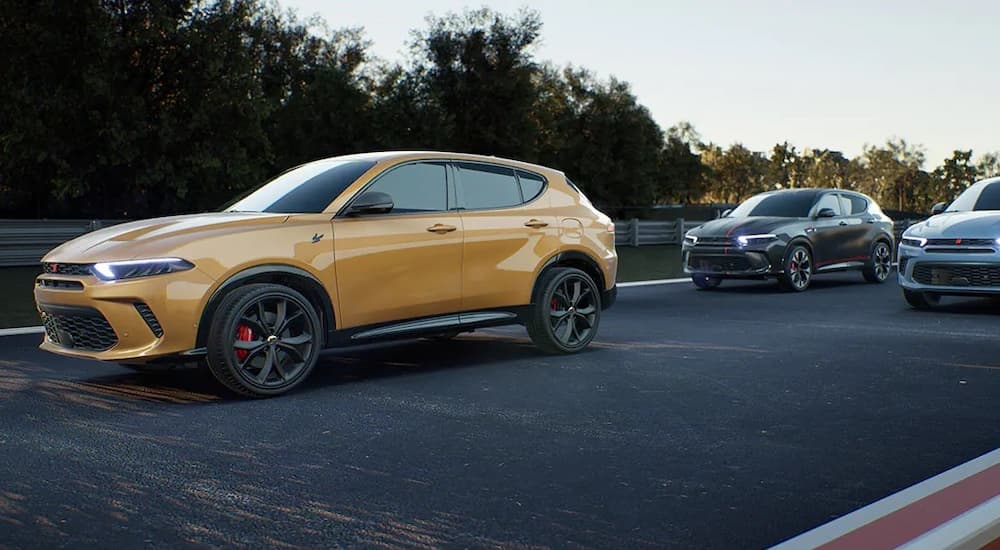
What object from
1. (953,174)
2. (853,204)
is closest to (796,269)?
(853,204)

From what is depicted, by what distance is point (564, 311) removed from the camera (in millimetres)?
8977

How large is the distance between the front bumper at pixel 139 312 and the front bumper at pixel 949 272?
8.91 m

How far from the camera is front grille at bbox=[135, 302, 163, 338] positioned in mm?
6418

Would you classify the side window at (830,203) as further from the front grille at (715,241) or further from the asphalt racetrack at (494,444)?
the asphalt racetrack at (494,444)

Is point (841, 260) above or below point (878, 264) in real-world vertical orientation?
above

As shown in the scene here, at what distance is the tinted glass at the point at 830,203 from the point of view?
53.4 ft

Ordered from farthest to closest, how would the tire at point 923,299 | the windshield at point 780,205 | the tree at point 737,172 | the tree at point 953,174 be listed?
1. the tree at point 737,172
2. the tree at point 953,174
3. the windshield at point 780,205
4. the tire at point 923,299

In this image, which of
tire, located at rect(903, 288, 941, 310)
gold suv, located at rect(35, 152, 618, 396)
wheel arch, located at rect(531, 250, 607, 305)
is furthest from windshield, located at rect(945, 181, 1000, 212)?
gold suv, located at rect(35, 152, 618, 396)

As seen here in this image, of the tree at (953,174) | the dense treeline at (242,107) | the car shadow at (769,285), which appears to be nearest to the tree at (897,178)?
the tree at (953,174)

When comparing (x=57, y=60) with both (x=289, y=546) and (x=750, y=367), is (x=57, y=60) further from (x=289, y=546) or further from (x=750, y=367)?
(x=289, y=546)

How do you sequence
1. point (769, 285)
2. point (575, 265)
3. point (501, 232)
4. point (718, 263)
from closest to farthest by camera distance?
point (501, 232) → point (575, 265) → point (718, 263) → point (769, 285)

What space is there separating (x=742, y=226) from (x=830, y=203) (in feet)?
6.14

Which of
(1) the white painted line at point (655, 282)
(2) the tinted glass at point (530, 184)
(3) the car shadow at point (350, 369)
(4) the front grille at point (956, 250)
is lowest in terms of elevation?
(1) the white painted line at point (655, 282)

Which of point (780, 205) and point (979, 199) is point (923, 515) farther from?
point (780, 205)
